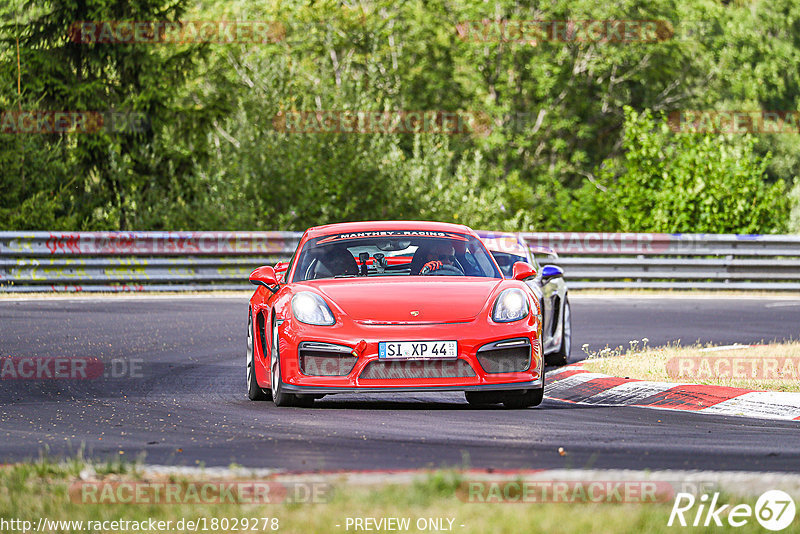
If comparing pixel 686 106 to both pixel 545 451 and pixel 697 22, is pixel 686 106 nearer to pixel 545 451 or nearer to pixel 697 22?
pixel 697 22

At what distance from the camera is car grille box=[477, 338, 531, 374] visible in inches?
336

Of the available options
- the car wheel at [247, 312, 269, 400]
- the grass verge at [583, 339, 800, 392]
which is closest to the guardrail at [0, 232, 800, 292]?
the grass verge at [583, 339, 800, 392]

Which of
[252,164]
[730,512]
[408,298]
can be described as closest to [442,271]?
[408,298]

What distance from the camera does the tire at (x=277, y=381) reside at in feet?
29.1

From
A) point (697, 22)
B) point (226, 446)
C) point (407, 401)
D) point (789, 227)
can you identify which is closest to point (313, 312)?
point (407, 401)

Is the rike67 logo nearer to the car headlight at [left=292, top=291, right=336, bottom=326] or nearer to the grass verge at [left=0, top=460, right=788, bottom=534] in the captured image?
the grass verge at [left=0, top=460, right=788, bottom=534]

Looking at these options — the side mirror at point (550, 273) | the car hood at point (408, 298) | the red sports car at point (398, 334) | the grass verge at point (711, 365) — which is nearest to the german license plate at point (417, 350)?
the red sports car at point (398, 334)

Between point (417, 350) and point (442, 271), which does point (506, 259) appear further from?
point (417, 350)

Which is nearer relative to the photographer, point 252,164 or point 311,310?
point 311,310

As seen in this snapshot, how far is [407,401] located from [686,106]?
134 feet

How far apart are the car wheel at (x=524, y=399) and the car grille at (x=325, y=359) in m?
1.20

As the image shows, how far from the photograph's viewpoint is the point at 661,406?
31.1 feet

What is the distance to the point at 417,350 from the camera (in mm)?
8414

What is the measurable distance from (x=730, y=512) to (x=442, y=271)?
4839 mm
